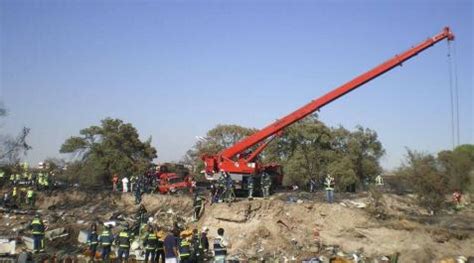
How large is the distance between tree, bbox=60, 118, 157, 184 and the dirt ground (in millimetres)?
16164

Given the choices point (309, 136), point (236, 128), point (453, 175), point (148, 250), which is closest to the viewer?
point (148, 250)

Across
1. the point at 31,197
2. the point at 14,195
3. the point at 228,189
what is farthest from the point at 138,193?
the point at 14,195

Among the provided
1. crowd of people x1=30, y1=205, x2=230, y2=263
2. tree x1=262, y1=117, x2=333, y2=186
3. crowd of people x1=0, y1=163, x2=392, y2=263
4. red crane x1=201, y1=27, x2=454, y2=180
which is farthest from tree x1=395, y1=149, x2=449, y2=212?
tree x1=262, y1=117, x2=333, y2=186

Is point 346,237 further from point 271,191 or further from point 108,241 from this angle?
point 108,241

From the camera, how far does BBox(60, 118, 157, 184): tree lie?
134 feet

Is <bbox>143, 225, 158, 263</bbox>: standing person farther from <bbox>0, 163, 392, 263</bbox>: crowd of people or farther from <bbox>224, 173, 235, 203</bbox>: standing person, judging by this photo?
<bbox>224, 173, 235, 203</bbox>: standing person

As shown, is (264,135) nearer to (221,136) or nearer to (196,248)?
(196,248)

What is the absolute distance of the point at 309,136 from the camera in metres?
39.8

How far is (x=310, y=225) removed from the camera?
19391mm

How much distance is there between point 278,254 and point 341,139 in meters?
26.2

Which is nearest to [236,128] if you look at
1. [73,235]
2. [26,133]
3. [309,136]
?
[309,136]

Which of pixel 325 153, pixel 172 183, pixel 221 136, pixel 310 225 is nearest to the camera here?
pixel 310 225

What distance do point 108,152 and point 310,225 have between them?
2713 centimetres

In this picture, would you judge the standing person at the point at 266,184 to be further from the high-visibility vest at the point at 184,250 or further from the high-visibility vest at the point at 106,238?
the high-visibility vest at the point at 184,250
